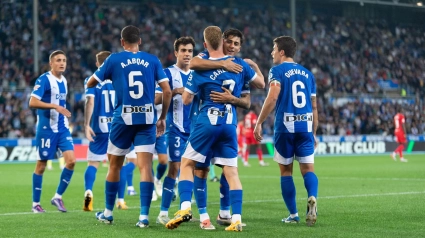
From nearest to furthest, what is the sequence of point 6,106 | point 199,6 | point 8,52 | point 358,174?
point 358,174 → point 6,106 → point 8,52 → point 199,6

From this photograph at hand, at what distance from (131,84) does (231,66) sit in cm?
131

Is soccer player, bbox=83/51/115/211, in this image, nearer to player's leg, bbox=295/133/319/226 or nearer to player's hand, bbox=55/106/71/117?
player's hand, bbox=55/106/71/117

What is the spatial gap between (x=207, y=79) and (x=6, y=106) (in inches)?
909

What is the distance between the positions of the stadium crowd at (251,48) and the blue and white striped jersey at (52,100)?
18.8m

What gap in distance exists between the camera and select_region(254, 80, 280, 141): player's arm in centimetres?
905

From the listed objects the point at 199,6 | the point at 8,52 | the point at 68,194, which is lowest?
the point at 68,194

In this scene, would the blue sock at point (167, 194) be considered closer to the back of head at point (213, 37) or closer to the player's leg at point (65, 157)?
the back of head at point (213, 37)

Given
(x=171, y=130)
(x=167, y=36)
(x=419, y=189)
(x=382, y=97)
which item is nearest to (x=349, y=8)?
(x=382, y=97)

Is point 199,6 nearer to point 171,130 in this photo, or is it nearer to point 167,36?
point 167,36

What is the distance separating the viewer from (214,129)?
27.3 ft

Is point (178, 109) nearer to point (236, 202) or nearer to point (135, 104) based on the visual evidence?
point (135, 104)

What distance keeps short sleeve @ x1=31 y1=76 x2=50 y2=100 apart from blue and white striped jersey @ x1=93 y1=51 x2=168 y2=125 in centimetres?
253

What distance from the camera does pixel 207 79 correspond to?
27.6 ft

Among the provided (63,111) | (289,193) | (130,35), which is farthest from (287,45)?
(63,111)
